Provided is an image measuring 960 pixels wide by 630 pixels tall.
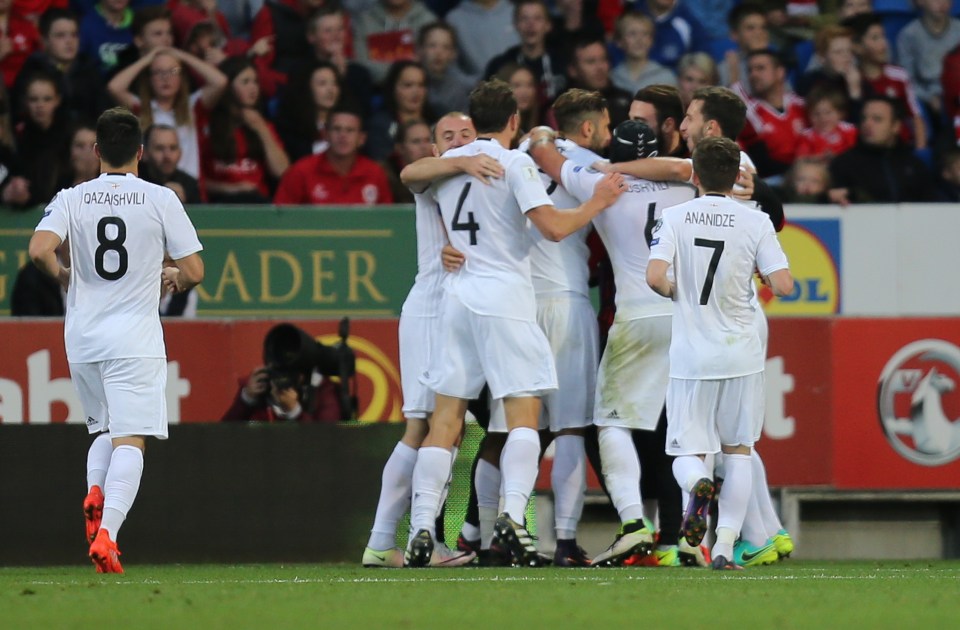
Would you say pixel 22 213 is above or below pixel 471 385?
above

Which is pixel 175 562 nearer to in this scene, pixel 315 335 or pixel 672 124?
pixel 315 335

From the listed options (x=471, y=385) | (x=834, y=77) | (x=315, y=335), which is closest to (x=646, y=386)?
(x=471, y=385)

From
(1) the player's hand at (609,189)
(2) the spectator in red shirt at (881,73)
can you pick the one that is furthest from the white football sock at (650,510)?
(2) the spectator in red shirt at (881,73)

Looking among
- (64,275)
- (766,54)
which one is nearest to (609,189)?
(64,275)

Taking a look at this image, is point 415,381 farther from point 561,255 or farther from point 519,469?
point 561,255

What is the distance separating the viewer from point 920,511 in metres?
10.4

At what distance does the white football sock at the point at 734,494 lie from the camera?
24.4 ft

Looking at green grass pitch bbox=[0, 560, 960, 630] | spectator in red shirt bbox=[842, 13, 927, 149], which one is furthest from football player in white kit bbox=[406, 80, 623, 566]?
spectator in red shirt bbox=[842, 13, 927, 149]

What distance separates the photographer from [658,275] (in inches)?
291

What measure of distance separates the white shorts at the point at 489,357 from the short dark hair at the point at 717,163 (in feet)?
3.65

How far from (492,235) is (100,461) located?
2.03 m

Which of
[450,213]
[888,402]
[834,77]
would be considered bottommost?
[888,402]

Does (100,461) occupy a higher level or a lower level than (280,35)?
lower

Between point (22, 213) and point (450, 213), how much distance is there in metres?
4.58
